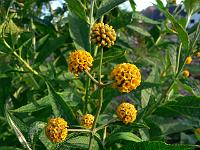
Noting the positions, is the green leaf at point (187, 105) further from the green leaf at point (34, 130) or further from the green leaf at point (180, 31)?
the green leaf at point (34, 130)

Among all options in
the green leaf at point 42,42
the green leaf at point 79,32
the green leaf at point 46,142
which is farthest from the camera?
the green leaf at point 42,42

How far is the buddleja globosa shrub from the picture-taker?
1.56 meters

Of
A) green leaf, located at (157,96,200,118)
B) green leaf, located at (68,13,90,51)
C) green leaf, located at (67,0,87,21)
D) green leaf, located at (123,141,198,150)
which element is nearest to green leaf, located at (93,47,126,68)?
green leaf, located at (68,13,90,51)

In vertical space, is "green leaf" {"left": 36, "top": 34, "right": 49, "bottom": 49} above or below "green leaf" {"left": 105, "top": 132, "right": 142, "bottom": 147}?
above

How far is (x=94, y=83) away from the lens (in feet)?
6.57

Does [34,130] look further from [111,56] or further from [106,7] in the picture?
[106,7]

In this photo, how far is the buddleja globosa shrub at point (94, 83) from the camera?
1.56 m

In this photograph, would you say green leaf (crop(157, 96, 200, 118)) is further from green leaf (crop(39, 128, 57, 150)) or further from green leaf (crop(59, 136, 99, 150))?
green leaf (crop(39, 128, 57, 150))

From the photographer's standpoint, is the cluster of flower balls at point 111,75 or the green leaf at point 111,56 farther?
the green leaf at point 111,56

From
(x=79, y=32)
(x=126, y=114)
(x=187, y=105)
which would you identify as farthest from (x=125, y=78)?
(x=79, y=32)

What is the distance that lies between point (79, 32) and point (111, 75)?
873 millimetres

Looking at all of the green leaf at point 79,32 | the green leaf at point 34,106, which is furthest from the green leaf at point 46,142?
the green leaf at point 79,32

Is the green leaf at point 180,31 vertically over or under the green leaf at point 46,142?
over

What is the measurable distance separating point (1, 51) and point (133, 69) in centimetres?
99
